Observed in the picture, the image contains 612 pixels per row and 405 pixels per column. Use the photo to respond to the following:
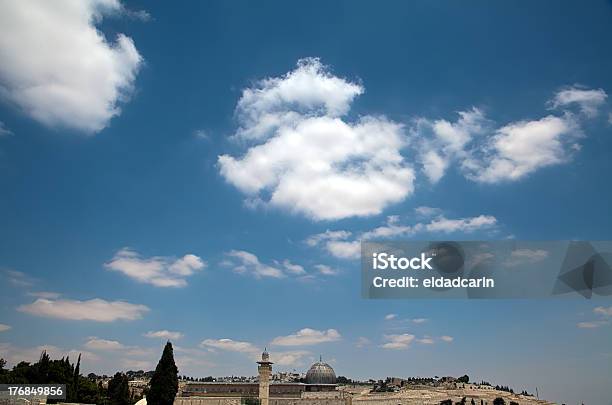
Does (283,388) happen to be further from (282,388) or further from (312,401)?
(312,401)

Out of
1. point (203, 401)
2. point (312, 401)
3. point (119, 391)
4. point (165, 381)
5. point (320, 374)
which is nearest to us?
point (165, 381)

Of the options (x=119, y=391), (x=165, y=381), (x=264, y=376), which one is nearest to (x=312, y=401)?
(x=264, y=376)

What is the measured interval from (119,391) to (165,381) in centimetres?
1039

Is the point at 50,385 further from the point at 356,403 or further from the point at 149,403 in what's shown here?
the point at 356,403

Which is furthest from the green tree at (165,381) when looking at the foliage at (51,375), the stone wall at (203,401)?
the stone wall at (203,401)

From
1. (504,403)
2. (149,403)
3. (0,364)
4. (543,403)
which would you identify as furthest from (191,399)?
(543,403)

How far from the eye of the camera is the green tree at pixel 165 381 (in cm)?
4594

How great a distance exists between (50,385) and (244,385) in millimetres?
38161

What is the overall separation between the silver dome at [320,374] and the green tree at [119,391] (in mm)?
28507

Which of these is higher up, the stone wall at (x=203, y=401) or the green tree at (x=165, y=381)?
the green tree at (x=165, y=381)

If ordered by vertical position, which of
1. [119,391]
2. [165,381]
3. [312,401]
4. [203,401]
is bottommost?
[312,401]

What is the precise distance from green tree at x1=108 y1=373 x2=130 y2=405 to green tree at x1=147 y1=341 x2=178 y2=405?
9.01m

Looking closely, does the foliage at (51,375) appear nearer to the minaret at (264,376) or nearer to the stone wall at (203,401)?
the stone wall at (203,401)

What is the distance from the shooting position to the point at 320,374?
256 feet
